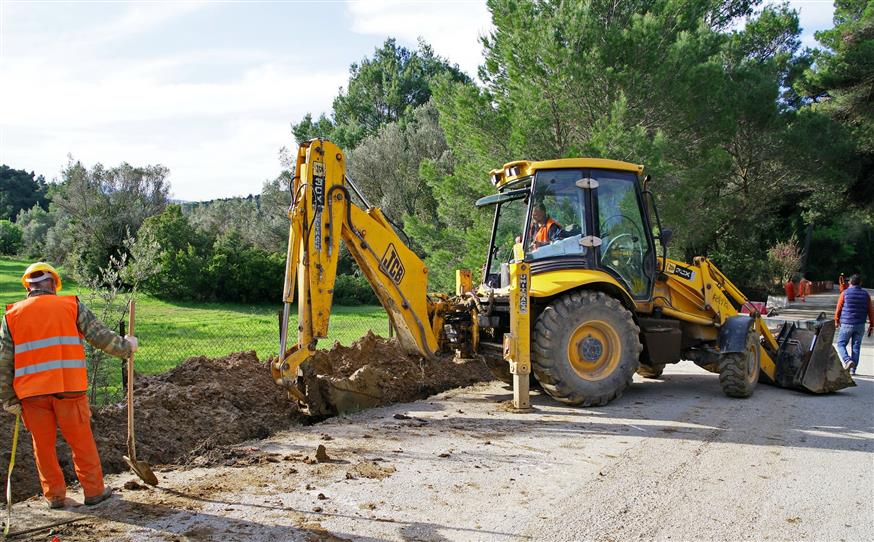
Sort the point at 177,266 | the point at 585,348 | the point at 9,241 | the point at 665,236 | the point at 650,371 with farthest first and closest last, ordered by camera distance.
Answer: the point at 9,241 → the point at 177,266 → the point at 650,371 → the point at 665,236 → the point at 585,348

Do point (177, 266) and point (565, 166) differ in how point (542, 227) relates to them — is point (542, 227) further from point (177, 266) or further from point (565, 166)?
point (177, 266)

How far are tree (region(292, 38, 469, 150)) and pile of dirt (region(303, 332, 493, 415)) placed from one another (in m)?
35.6

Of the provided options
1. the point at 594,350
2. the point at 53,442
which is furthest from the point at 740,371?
the point at 53,442

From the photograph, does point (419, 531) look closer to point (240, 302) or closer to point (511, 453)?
point (511, 453)

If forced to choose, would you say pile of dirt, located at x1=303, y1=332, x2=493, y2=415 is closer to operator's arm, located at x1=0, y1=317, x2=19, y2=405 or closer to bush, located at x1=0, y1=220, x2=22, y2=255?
operator's arm, located at x1=0, y1=317, x2=19, y2=405

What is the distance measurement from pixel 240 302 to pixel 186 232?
3.80m

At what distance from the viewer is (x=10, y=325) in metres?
4.55

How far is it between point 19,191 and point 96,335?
88712 mm

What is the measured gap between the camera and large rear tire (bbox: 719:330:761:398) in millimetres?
8242

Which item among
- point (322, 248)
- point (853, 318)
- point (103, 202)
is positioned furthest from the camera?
point (103, 202)

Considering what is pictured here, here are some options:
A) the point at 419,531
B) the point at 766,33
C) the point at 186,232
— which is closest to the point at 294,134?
the point at 186,232

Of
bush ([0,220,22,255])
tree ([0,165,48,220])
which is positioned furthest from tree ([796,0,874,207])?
tree ([0,165,48,220])

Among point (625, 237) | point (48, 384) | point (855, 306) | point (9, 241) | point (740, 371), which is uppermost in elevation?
point (9, 241)

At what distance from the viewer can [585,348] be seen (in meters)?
7.70
